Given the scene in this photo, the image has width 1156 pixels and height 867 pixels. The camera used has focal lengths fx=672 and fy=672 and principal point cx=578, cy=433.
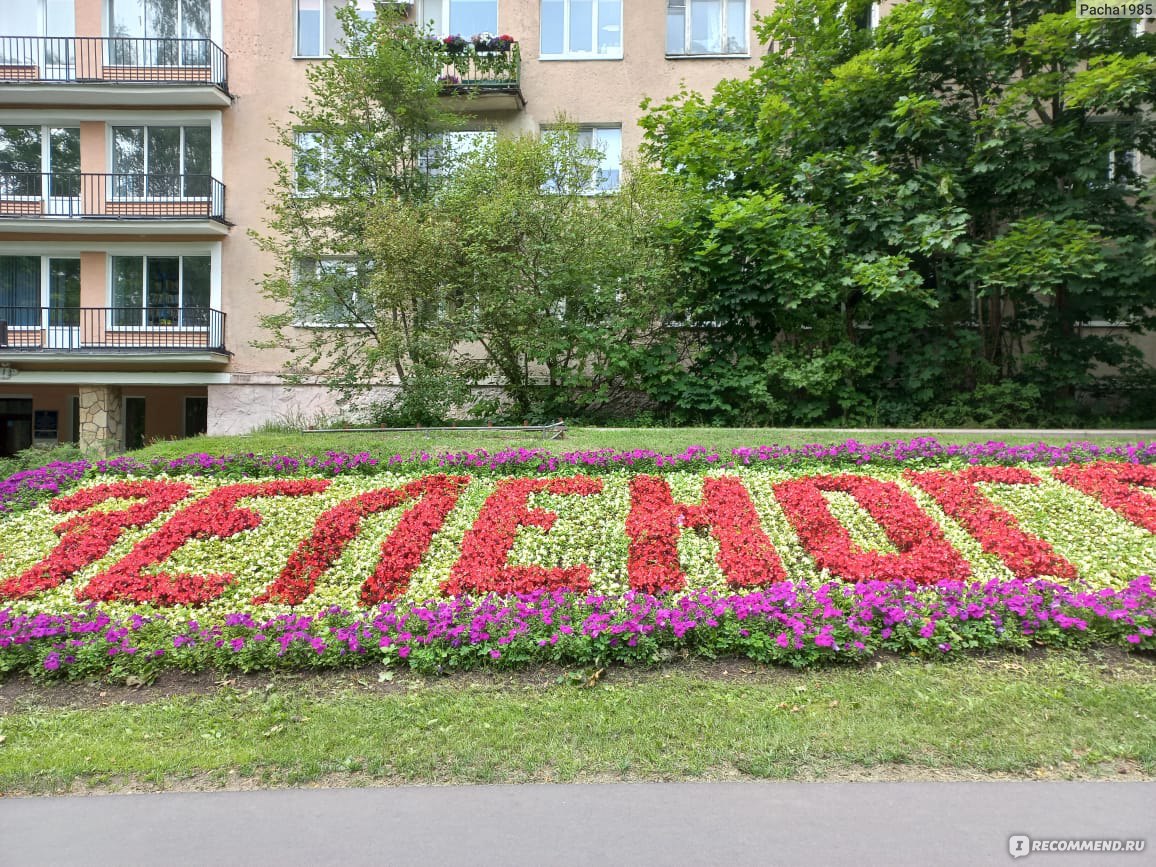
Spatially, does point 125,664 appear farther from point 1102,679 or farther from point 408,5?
point 408,5

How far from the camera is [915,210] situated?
13016mm

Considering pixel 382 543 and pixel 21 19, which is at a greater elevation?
pixel 21 19

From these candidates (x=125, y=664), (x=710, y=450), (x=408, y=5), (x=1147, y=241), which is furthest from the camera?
(x=408, y=5)

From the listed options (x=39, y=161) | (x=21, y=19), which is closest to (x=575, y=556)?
(x=39, y=161)

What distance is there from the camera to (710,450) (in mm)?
8945

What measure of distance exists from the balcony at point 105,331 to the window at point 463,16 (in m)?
9.38

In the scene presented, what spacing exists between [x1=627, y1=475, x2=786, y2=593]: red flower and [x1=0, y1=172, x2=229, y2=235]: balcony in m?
15.1

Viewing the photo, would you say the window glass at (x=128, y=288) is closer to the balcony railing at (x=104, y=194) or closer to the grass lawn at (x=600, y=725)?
the balcony railing at (x=104, y=194)

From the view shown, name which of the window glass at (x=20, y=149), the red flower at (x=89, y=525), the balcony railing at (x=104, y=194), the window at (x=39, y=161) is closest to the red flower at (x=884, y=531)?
the red flower at (x=89, y=525)

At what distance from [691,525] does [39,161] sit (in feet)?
68.1

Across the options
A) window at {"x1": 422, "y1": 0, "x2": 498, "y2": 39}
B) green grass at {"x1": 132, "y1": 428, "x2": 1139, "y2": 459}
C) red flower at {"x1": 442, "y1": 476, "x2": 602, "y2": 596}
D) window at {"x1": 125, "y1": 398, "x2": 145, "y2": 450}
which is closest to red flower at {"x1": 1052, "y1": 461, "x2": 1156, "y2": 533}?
A: green grass at {"x1": 132, "y1": 428, "x2": 1139, "y2": 459}

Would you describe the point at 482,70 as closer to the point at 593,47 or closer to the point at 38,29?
the point at 593,47

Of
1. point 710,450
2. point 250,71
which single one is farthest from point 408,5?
point 710,450

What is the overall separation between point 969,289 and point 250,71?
18.2 metres
